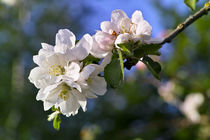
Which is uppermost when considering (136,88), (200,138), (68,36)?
(136,88)

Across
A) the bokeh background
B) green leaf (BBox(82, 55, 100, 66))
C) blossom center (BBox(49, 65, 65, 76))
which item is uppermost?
the bokeh background

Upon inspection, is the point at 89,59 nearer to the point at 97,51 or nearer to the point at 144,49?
the point at 97,51

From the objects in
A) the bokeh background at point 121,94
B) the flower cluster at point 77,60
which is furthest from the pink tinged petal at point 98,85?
the bokeh background at point 121,94

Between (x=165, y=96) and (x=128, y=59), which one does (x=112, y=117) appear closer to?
(x=165, y=96)

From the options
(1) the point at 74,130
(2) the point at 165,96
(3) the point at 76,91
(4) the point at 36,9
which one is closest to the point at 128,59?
(3) the point at 76,91

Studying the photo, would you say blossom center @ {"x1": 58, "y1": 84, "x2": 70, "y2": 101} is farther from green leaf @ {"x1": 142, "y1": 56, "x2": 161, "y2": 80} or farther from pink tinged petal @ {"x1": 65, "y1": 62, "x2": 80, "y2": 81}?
green leaf @ {"x1": 142, "y1": 56, "x2": 161, "y2": 80}

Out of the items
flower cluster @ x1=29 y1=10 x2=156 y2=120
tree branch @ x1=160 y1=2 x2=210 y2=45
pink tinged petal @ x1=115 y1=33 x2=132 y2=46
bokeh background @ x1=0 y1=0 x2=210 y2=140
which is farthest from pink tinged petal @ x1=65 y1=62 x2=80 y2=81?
bokeh background @ x1=0 y1=0 x2=210 y2=140

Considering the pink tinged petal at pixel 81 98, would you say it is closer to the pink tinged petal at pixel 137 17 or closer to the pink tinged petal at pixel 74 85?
the pink tinged petal at pixel 74 85
